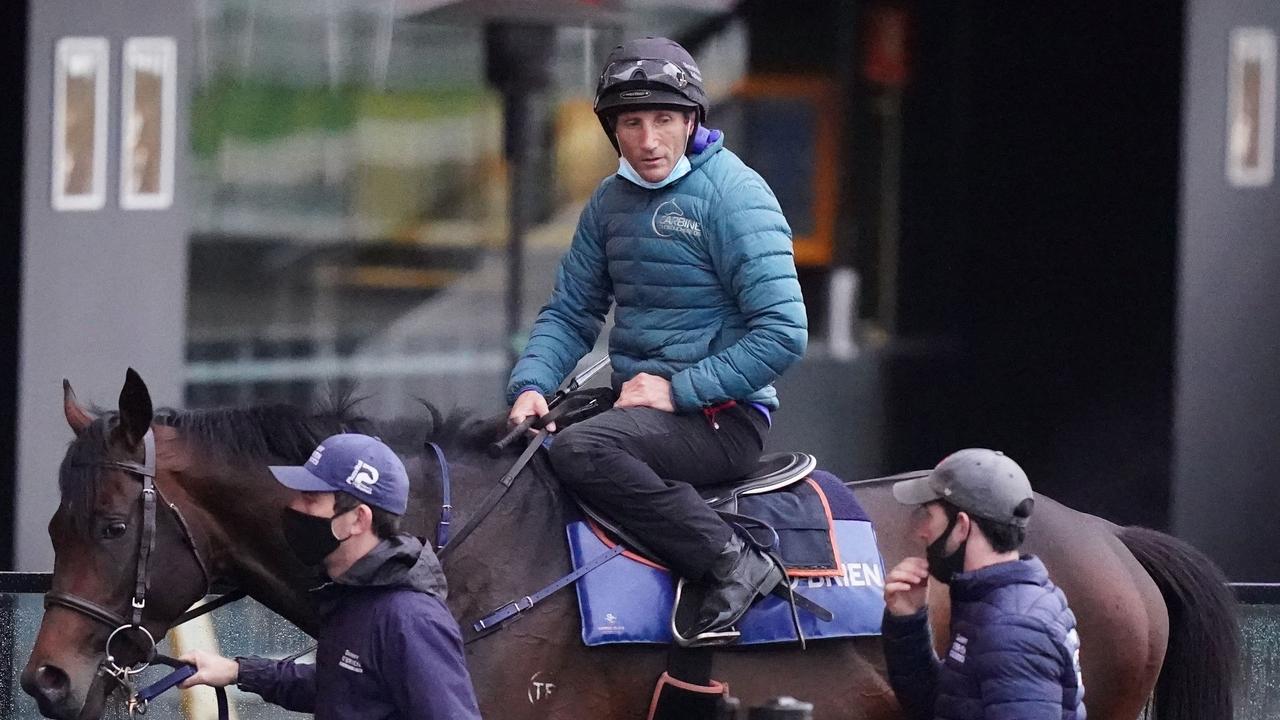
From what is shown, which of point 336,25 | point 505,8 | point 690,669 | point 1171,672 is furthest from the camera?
point 336,25

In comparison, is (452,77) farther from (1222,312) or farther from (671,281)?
(671,281)

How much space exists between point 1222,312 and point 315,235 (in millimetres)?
4808

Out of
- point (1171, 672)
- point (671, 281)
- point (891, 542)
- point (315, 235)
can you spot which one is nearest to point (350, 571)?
point (671, 281)

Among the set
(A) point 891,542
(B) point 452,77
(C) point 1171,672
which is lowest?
(C) point 1171,672

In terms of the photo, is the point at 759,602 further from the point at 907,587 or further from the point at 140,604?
the point at 140,604

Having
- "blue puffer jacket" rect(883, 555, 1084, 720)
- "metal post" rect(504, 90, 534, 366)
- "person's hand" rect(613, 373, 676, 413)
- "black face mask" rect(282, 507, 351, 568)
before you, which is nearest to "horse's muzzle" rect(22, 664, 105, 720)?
"black face mask" rect(282, 507, 351, 568)

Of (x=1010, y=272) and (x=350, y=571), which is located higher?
(x=1010, y=272)

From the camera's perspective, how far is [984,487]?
3.67 metres

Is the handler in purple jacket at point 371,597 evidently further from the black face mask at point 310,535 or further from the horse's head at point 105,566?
the horse's head at point 105,566

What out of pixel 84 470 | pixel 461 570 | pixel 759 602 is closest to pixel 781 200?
pixel 759 602

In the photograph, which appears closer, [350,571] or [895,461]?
[350,571]

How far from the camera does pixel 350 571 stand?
3445 millimetres

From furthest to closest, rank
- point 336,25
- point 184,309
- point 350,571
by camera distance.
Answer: point 336,25 < point 184,309 < point 350,571

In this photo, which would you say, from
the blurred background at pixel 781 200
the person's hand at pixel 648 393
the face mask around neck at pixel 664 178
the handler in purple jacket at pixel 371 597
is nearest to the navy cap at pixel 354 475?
the handler in purple jacket at pixel 371 597
